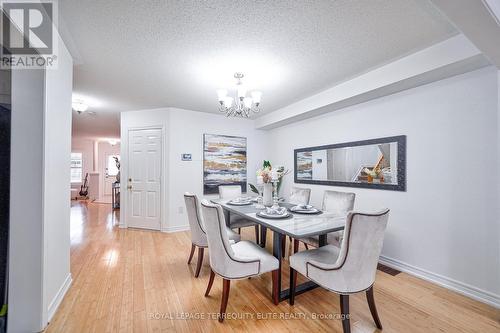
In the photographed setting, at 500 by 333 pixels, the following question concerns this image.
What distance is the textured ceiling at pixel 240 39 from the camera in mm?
1534

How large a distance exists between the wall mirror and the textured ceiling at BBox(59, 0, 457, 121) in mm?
1016

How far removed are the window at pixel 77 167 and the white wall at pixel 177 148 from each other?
616 centimetres

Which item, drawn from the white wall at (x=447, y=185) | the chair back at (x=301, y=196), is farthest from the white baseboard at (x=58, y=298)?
the white wall at (x=447, y=185)

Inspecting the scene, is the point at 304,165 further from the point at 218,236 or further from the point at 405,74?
the point at 218,236

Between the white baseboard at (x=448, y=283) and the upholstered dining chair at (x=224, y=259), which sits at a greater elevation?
the upholstered dining chair at (x=224, y=259)

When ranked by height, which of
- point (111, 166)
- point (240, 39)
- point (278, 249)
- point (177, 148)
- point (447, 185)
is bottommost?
point (278, 249)

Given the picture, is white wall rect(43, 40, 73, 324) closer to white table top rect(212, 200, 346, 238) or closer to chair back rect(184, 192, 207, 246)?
chair back rect(184, 192, 207, 246)

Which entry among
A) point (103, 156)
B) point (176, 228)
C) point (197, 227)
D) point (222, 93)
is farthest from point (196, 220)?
point (103, 156)

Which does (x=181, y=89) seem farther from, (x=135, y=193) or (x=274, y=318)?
(x=274, y=318)

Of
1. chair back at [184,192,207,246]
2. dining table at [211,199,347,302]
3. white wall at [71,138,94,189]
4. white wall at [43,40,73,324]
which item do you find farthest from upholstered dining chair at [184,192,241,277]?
white wall at [71,138,94,189]

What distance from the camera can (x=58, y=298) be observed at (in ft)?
5.92

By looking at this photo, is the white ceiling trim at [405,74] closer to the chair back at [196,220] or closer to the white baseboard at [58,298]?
the chair back at [196,220]

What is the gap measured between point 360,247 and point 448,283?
1.66m

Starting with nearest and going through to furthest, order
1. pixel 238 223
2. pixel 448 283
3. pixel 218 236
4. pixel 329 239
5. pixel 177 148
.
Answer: pixel 218 236
pixel 448 283
pixel 329 239
pixel 238 223
pixel 177 148
